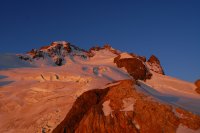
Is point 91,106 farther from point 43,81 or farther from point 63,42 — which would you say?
point 63,42

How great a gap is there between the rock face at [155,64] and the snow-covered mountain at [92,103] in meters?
12.8

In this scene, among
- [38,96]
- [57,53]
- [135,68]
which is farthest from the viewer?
[57,53]

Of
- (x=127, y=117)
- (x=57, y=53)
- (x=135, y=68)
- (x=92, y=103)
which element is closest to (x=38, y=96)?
(x=92, y=103)

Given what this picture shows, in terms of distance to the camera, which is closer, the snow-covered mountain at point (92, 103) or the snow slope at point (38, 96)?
the snow-covered mountain at point (92, 103)

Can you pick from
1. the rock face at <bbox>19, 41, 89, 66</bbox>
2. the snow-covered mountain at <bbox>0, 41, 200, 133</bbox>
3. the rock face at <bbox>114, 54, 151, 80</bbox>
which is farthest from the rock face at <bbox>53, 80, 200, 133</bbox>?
the rock face at <bbox>19, 41, 89, 66</bbox>

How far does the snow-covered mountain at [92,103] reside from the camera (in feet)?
95.3

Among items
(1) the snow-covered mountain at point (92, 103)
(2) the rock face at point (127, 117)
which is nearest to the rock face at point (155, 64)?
(1) the snow-covered mountain at point (92, 103)

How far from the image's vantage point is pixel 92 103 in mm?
33406

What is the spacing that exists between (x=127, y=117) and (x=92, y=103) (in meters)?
5.42

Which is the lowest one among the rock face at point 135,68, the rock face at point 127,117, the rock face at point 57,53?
the rock face at point 127,117

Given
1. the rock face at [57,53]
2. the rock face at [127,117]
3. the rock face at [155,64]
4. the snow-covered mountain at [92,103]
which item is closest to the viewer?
the rock face at [127,117]

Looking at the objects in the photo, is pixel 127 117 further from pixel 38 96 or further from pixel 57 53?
pixel 57 53

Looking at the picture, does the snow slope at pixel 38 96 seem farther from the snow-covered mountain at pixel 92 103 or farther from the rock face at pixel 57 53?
the rock face at pixel 57 53

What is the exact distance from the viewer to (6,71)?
5428 centimetres
